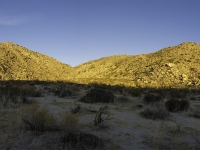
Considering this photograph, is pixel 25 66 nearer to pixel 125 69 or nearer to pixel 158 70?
pixel 125 69

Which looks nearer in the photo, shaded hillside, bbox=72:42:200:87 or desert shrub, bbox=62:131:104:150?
desert shrub, bbox=62:131:104:150

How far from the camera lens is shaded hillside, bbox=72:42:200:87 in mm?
41531

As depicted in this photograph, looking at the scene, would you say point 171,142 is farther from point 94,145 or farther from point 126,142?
point 94,145

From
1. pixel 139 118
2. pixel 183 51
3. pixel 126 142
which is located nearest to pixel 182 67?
pixel 183 51

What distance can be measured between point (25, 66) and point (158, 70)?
2728 cm

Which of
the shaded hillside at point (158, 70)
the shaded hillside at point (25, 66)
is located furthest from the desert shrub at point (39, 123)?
the shaded hillside at point (25, 66)

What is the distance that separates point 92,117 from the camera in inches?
351

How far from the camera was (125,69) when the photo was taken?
5381 centimetres

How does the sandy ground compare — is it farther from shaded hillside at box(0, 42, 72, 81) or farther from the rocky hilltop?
shaded hillside at box(0, 42, 72, 81)

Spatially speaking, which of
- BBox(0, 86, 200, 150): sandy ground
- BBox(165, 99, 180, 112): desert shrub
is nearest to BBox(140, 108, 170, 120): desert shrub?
BBox(0, 86, 200, 150): sandy ground

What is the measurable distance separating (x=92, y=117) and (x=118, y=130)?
73.8 inches

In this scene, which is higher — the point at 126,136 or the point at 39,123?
the point at 39,123

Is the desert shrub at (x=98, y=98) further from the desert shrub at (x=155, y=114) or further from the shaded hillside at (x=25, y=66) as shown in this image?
the shaded hillside at (x=25, y=66)

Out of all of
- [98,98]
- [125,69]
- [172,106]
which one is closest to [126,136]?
[172,106]
